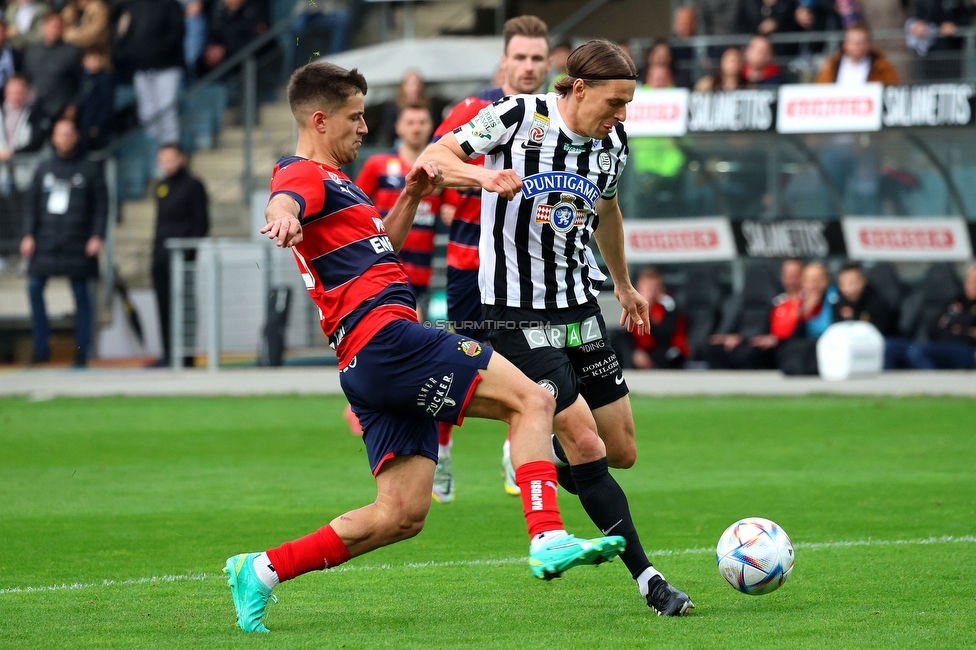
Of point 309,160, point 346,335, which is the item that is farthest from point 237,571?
point 309,160

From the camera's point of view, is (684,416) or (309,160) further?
(684,416)

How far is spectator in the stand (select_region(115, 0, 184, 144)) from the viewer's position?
21250 millimetres

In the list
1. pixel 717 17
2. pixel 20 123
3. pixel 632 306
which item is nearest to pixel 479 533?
pixel 632 306

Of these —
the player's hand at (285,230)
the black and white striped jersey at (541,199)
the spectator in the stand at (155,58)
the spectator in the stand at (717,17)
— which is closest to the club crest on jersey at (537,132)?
the black and white striped jersey at (541,199)

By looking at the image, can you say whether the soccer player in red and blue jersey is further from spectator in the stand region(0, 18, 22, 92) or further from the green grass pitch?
spectator in the stand region(0, 18, 22, 92)

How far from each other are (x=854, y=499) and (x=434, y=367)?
4.29 meters

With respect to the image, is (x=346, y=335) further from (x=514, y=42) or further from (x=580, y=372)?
(x=514, y=42)

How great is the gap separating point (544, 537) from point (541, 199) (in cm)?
169

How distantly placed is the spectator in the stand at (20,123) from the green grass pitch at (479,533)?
348 inches

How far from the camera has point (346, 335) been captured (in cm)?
502

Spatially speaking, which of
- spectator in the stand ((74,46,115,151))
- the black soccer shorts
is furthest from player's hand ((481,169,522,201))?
spectator in the stand ((74,46,115,151))

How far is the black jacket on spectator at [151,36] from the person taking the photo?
21.2 meters

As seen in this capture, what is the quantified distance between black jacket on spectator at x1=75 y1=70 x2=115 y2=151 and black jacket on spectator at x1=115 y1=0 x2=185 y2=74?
0.65 m

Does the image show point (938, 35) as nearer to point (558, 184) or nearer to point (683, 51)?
point (683, 51)
